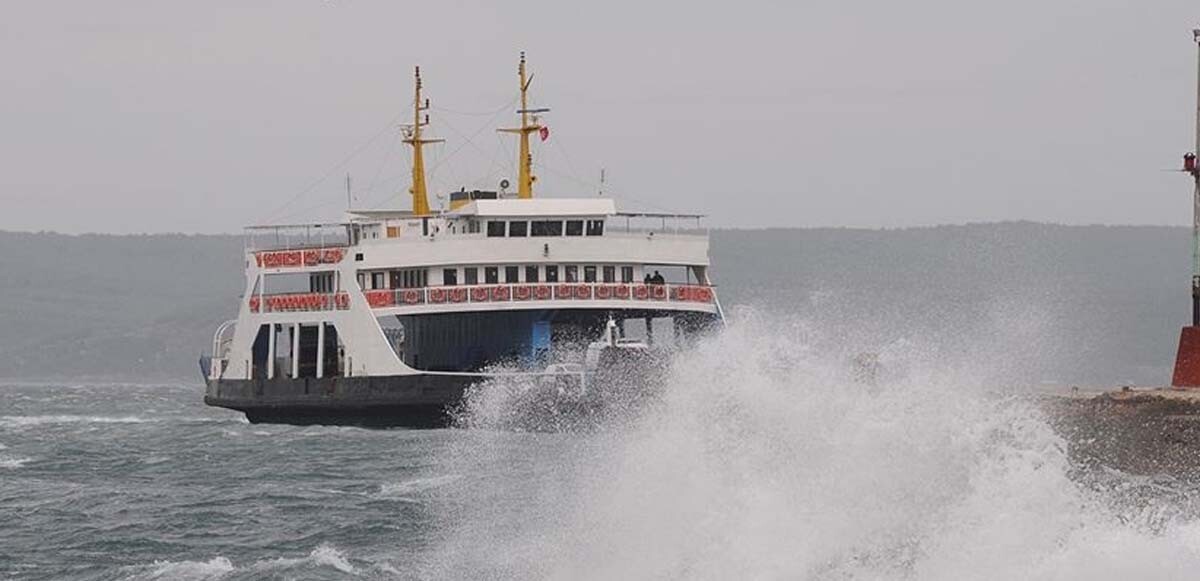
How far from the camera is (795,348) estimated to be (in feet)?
110

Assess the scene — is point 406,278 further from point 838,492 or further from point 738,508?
point 838,492

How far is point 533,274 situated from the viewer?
62.5 metres

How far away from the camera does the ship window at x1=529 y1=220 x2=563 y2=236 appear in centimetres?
6306

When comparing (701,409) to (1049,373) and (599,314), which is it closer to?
(599,314)

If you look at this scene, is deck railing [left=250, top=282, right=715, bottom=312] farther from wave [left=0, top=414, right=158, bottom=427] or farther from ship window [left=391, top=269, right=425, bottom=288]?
wave [left=0, top=414, right=158, bottom=427]

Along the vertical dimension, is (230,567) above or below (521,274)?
below

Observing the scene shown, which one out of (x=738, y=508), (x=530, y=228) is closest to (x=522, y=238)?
(x=530, y=228)

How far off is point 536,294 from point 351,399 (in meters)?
4.85

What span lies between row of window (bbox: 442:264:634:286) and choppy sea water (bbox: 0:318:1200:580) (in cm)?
1152

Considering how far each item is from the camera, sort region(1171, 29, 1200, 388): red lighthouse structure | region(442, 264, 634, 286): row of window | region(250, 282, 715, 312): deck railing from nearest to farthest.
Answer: region(1171, 29, 1200, 388): red lighthouse structure
region(250, 282, 715, 312): deck railing
region(442, 264, 634, 286): row of window

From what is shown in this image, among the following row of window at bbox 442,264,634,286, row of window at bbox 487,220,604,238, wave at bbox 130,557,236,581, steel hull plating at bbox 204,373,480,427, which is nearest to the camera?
wave at bbox 130,557,236,581

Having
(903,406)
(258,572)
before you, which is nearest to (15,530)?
(258,572)

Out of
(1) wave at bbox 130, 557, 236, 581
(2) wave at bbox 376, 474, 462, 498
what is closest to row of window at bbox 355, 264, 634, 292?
(2) wave at bbox 376, 474, 462, 498

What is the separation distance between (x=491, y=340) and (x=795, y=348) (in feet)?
96.4
